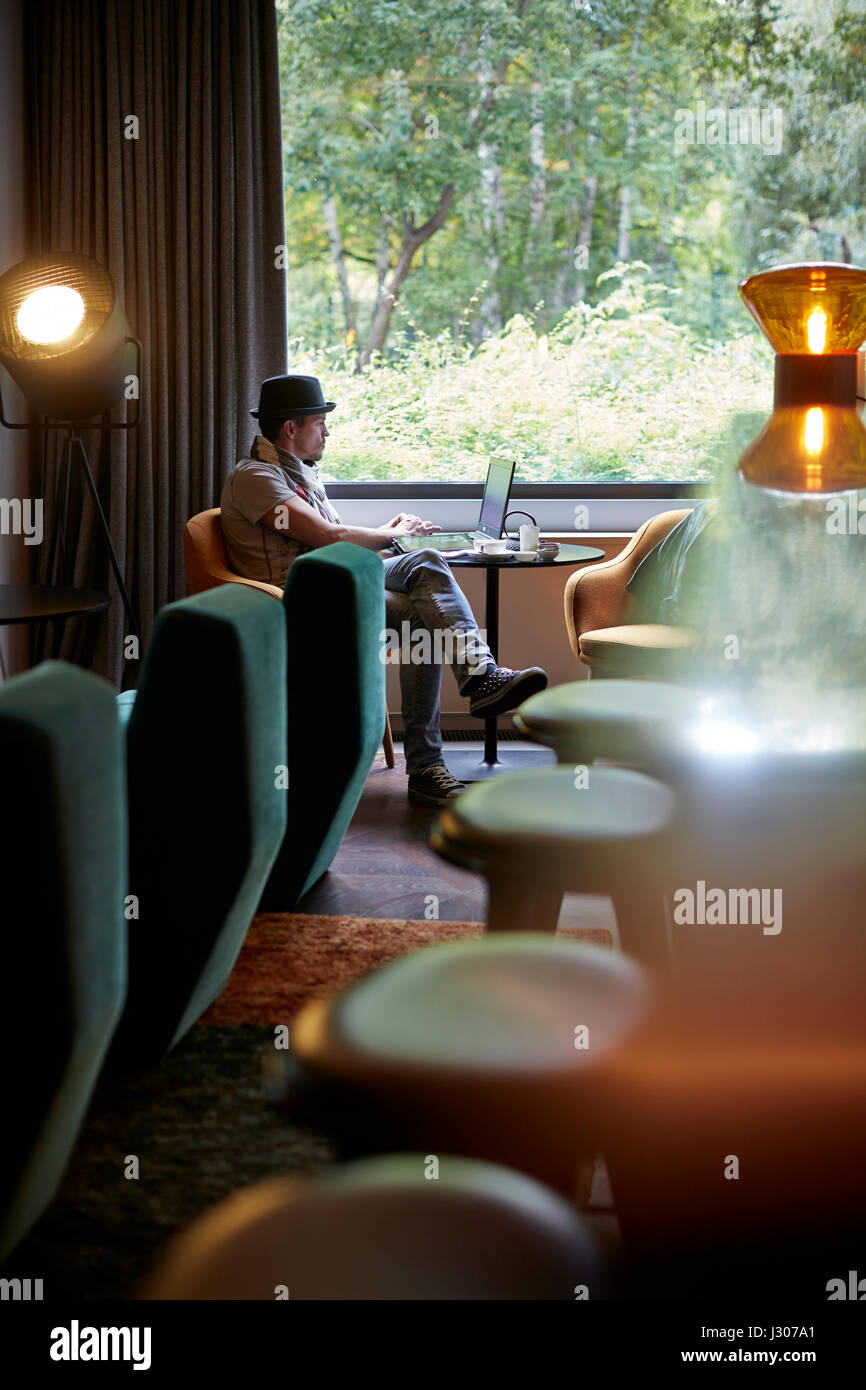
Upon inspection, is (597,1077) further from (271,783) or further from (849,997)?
(271,783)

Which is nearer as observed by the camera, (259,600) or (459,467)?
(259,600)

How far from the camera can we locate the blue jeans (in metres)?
4.00

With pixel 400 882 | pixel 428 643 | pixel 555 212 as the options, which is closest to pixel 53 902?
pixel 400 882

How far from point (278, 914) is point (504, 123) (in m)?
3.69

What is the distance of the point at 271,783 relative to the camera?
207 centimetres

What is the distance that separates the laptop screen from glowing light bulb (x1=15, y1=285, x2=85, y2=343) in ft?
4.83

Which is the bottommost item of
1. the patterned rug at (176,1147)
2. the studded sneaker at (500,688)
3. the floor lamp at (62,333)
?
the patterned rug at (176,1147)

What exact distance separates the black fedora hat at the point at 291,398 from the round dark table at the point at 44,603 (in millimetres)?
1056

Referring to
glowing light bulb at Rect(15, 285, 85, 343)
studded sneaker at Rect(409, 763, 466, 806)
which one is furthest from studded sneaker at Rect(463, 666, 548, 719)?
glowing light bulb at Rect(15, 285, 85, 343)

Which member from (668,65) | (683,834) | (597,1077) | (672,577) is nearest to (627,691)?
(683,834)

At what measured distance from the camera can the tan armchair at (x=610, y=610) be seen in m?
4.12

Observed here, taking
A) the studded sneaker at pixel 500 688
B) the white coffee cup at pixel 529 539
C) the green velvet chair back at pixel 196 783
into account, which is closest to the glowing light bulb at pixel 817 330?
the green velvet chair back at pixel 196 783

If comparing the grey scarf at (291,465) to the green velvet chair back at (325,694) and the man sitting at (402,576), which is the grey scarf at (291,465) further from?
the green velvet chair back at (325,694)

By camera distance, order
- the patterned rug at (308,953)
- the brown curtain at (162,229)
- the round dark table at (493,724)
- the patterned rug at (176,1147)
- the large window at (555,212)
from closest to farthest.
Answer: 1. the patterned rug at (176,1147)
2. the patterned rug at (308,953)
3. the round dark table at (493,724)
4. the brown curtain at (162,229)
5. the large window at (555,212)
